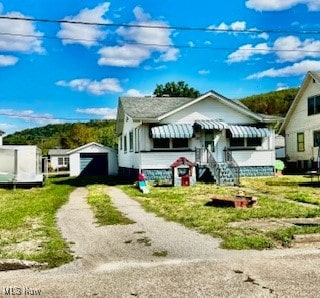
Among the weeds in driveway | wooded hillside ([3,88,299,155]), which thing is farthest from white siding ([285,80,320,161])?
the weeds in driveway

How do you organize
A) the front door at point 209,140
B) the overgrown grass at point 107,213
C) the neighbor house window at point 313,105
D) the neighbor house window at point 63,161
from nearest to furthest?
the overgrown grass at point 107,213, the front door at point 209,140, the neighbor house window at point 313,105, the neighbor house window at point 63,161

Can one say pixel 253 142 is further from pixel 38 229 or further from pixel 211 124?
pixel 38 229

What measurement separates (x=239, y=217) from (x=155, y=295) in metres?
5.71

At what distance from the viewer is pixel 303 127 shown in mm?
31281

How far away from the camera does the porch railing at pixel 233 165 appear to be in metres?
21.8

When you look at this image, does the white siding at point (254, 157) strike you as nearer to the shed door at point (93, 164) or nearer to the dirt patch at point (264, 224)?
the shed door at point (93, 164)

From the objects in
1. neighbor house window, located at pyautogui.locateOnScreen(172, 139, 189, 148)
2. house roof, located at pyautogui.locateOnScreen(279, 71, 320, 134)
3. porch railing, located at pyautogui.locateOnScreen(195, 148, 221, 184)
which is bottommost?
porch railing, located at pyautogui.locateOnScreen(195, 148, 221, 184)

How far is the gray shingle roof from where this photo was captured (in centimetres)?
2455

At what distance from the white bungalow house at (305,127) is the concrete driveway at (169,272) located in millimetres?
22328

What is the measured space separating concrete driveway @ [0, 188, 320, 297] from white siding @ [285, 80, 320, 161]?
73.3ft

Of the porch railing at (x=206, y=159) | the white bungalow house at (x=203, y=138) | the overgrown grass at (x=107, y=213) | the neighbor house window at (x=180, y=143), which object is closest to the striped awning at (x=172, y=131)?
the white bungalow house at (x=203, y=138)

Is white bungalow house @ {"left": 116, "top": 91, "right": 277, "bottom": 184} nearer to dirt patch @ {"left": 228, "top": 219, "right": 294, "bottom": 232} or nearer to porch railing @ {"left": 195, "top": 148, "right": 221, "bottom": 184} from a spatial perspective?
porch railing @ {"left": 195, "top": 148, "right": 221, "bottom": 184}

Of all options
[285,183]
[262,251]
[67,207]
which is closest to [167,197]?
[67,207]

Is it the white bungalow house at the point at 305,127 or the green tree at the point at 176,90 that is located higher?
the green tree at the point at 176,90
